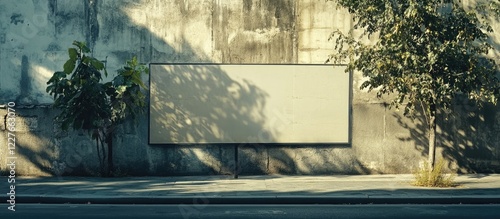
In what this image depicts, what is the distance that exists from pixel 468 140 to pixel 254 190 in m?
6.80

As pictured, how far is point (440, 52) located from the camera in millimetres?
14891

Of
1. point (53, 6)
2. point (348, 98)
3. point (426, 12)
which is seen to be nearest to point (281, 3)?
point (348, 98)

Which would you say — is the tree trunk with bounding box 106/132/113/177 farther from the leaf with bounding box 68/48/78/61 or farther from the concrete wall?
the leaf with bounding box 68/48/78/61

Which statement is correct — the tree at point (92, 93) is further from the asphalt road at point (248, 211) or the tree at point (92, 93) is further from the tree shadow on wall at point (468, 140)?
the tree shadow on wall at point (468, 140)

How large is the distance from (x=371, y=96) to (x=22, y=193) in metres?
9.15

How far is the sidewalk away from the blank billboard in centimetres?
115

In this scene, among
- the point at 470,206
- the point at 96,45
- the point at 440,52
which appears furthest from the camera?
the point at 96,45

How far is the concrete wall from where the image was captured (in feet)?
58.0

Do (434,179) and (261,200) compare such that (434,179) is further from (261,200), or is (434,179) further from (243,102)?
(243,102)

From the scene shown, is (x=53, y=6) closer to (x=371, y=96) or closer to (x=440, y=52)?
(x=371, y=96)

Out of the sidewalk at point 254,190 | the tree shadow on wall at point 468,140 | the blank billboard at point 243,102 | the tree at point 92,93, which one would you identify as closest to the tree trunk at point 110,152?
the tree at point 92,93

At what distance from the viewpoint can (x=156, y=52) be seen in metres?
17.7

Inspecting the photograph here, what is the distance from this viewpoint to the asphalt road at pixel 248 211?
11.9 metres

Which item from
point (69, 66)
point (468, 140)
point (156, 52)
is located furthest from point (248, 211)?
point (468, 140)
